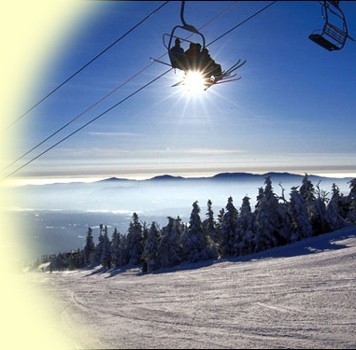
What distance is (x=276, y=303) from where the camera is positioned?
13102 mm

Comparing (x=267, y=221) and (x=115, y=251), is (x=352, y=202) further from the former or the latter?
(x=115, y=251)

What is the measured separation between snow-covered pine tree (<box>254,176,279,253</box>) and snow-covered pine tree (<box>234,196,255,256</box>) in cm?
77

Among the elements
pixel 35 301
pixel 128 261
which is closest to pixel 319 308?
pixel 35 301

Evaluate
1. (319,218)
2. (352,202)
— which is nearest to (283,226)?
(319,218)

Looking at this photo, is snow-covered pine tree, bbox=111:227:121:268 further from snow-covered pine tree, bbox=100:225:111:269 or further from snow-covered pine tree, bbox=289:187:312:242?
snow-covered pine tree, bbox=289:187:312:242

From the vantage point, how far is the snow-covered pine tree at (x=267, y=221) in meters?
45.2

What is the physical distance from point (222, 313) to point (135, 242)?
45.6 metres

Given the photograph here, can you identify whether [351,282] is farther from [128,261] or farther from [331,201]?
[128,261]

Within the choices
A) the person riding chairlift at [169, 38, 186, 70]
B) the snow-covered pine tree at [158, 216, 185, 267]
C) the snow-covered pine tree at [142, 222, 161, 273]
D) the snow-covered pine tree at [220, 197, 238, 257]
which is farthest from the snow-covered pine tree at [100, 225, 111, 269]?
the person riding chairlift at [169, 38, 186, 70]

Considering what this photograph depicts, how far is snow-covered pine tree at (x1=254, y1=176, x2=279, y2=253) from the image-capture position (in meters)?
45.2

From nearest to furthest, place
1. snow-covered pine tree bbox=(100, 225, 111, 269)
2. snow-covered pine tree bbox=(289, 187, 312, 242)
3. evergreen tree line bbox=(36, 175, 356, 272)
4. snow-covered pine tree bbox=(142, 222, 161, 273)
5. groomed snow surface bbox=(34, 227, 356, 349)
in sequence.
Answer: groomed snow surface bbox=(34, 227, 356, 349)
evergreen tree line bbox=(36, 175, 356, 272)
snow-covered pine tree bbox=(142, 222, 161, 273)
snow-covered pine tree bbox=(289, 187, 312, 242)
snow-covered pine tree bbox=(100, 225, 111, 269)

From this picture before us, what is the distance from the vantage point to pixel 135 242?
55.9 meters

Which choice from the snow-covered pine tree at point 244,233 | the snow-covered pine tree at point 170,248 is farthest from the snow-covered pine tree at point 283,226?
the snow-covered pine tree at point 170,248

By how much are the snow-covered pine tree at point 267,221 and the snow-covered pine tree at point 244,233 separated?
77 centimetres
